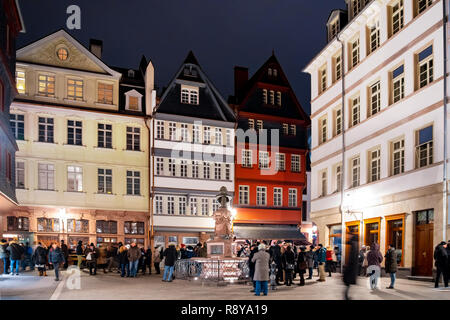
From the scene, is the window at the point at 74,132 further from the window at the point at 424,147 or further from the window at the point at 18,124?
the window at the point at 424,147

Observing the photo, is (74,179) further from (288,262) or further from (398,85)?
(398,85)

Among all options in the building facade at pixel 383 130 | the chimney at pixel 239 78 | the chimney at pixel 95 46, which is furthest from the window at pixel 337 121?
the chimney at pixel 95 46

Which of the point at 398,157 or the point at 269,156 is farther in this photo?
the point at 269,156

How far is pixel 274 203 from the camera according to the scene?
43.9 m

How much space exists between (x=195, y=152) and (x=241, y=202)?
569 centimetres

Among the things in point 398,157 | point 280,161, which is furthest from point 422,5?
point 280,161

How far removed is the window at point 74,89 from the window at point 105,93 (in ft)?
4.31

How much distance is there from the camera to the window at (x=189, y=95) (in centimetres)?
4109

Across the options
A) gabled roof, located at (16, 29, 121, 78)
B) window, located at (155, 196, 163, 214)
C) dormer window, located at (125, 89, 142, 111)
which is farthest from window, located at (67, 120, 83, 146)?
window, located at (155, 196, 163, 214)

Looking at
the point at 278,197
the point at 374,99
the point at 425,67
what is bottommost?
the point at 278,197

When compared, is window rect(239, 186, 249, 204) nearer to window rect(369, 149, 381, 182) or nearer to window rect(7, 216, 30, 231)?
window rect(7, 216, 30, 231)

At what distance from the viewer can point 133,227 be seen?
3856cm

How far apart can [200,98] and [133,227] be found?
37.0 feet

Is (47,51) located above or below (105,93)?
above
